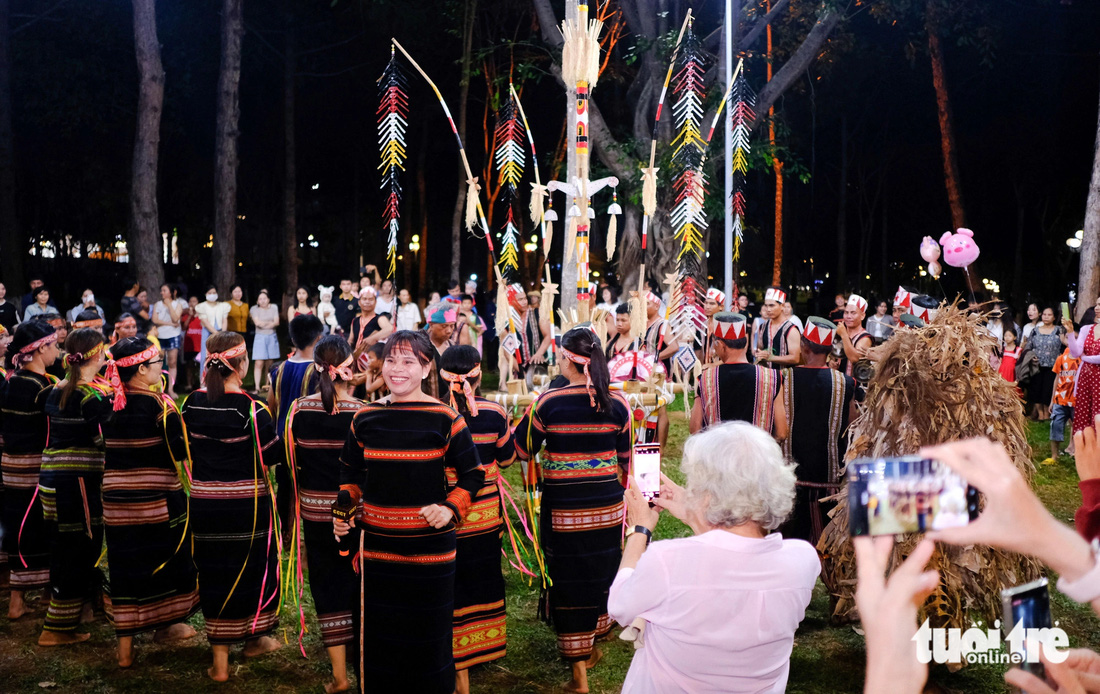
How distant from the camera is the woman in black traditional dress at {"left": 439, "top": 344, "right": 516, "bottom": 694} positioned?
4.39m

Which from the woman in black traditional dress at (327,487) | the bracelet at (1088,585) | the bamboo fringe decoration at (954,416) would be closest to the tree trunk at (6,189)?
the woman in black traditional dress at (327,487)

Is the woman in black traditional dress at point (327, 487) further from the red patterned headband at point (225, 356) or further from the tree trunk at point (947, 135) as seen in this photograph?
the tree trunk at point (947, 135)

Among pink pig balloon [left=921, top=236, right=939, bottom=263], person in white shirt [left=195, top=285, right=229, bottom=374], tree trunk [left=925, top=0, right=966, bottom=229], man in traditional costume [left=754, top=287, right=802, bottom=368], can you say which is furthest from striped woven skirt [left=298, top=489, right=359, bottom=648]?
tree trunk [left=925, top=0, right=966, bottom=229]

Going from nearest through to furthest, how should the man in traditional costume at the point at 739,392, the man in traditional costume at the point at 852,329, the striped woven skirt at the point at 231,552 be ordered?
the striped woven skirt at the point at 231,552
the man in traditional costume at the point at 739,392
the man in traditional costume at the point at 852,329

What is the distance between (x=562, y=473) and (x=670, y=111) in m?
12.2

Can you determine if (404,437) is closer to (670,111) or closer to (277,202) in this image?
(670,111)

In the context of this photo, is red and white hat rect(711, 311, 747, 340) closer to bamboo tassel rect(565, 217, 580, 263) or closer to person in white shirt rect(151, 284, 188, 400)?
bamboo tassel rect(565, 217, 580, 263)

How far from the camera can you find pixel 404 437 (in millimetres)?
3559

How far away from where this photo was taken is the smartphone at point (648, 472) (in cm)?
277

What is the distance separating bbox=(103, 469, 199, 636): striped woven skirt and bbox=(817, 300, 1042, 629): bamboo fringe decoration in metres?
3.81

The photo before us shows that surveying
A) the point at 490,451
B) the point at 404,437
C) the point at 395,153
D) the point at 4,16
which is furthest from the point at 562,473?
the point at 4,16

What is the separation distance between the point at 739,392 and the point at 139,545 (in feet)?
11.5

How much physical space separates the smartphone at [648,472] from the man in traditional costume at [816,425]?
8.67 ft

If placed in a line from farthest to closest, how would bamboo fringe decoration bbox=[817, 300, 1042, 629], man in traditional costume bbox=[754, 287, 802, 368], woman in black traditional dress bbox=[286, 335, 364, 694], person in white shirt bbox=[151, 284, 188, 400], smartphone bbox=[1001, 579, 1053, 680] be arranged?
person in white shirt bbox=[151, 284, 188, 400] → man in traditional costume bbox=[754, 287, 802, 368] → woman in black traditional dress bbox=[286, 335, 364, 694] → bamboo fringe decoration bbox=[817, 300, 1042, 629] → smartphone bbox=[1001, 579, 1053, 680]
